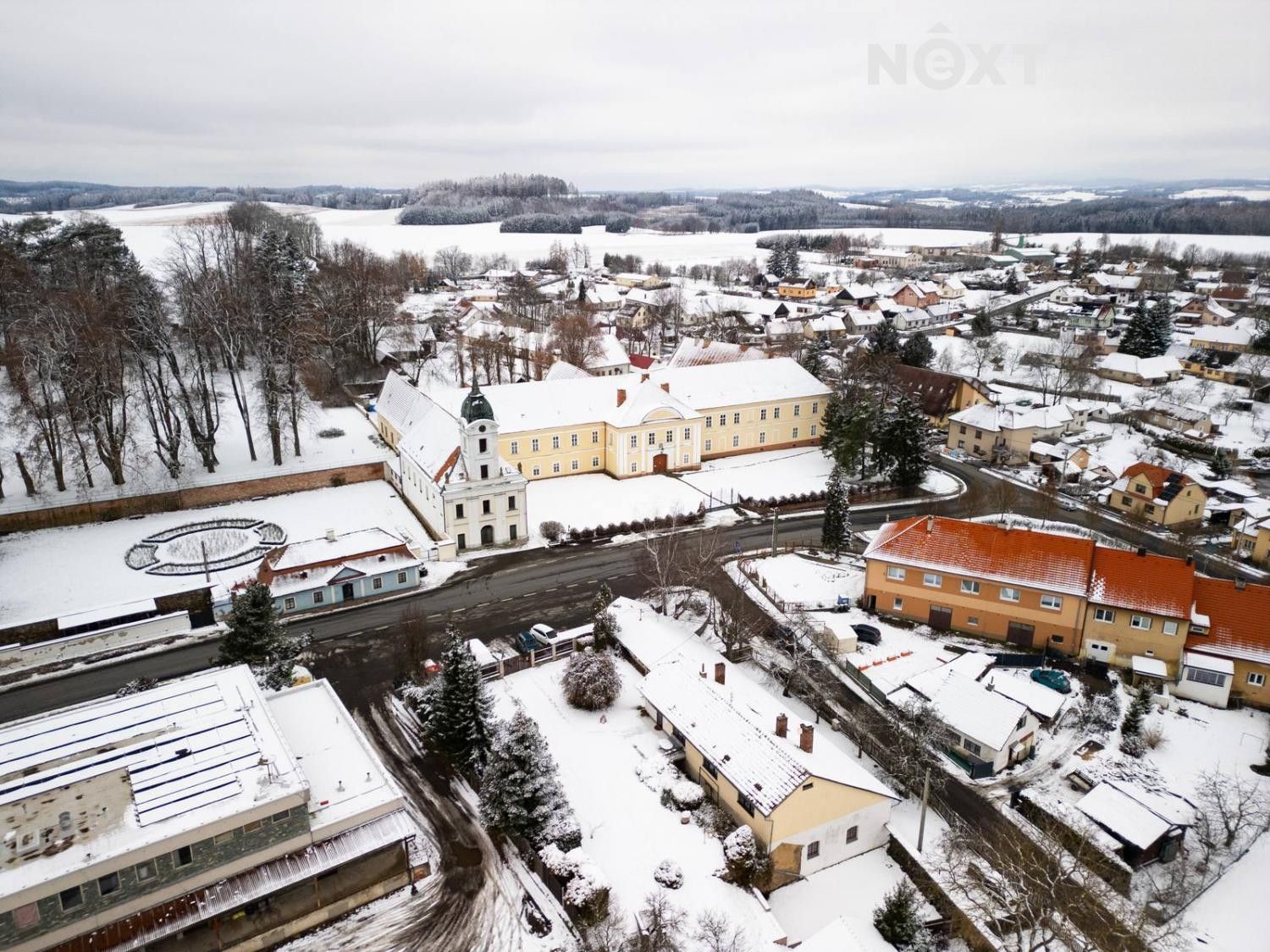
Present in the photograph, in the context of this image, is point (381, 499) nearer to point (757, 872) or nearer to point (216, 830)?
point (216, 830)

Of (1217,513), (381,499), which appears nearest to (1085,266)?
(1217,513)

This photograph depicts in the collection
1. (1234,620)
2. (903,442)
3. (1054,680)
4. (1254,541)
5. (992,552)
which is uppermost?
(903,442)

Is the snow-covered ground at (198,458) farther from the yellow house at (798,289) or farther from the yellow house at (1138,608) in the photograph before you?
the yellow house at (798,289)

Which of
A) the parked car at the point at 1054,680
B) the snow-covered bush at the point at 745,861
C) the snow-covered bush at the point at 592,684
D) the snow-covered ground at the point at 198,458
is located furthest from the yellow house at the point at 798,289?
the snow-covered bush at the point at 745,861

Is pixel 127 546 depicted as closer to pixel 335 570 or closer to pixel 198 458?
pixel 198 458

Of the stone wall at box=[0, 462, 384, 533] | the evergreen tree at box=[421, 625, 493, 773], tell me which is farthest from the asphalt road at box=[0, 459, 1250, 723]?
the stone wall at box=[0, 462, 384, 533]

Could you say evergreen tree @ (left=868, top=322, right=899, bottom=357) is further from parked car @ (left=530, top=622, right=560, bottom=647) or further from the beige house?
parked car @ (left=530, top=622, right=560, bottom=647)

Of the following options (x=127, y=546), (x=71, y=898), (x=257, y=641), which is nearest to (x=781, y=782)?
(x=71, y=898)
